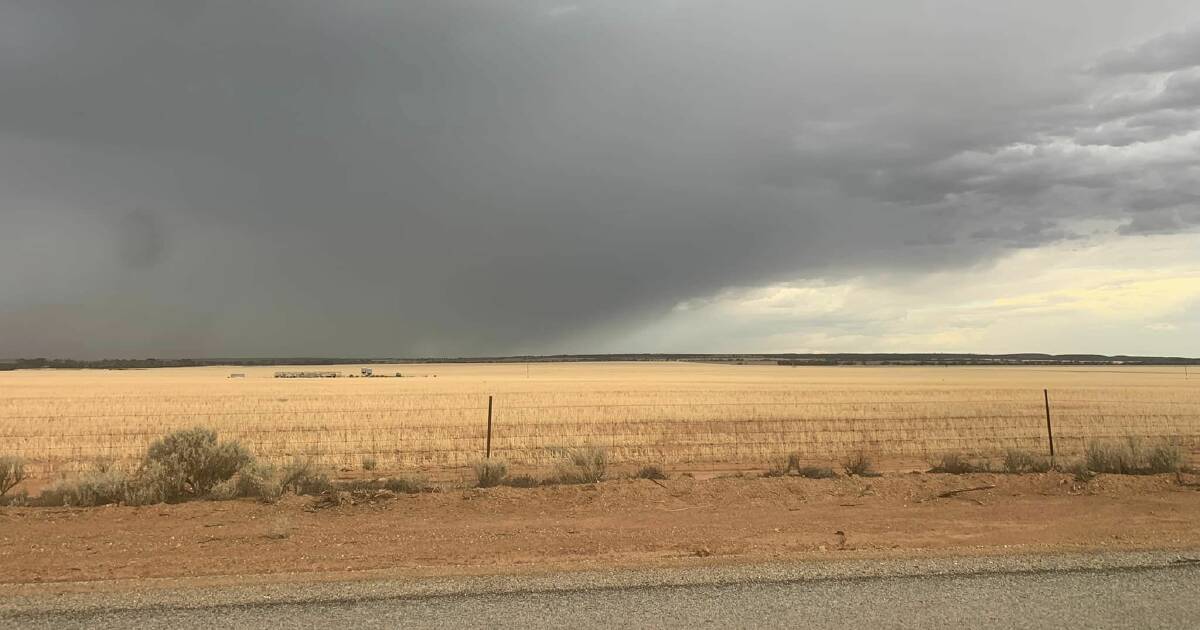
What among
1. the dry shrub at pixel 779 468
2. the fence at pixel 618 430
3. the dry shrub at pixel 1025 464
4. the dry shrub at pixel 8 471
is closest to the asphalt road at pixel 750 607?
the dry shrub at pixel 779 468

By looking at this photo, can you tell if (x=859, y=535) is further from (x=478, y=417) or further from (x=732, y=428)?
(x=478, y=417)

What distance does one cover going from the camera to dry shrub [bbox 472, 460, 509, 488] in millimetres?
14879

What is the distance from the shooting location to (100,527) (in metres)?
11.1

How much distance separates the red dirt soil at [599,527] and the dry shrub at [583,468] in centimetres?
91

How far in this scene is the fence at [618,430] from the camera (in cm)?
2259

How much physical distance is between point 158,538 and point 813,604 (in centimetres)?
833

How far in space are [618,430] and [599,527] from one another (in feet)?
58.3

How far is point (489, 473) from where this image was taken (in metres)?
15.0

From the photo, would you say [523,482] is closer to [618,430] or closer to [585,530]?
[585,530]

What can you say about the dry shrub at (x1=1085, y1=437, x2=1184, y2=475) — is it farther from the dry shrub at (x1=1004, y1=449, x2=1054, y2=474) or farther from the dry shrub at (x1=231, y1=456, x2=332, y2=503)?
the dry shrub at (x1=231, y1=456, x2=332, y2=503)

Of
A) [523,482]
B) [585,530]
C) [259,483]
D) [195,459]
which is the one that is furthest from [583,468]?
[195,459]

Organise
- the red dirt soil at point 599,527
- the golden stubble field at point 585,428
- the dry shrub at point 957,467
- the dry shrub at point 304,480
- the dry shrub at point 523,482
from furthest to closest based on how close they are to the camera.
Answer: the golden stubble field at point 585,428
the dry shrub at point 957,467
the dry shrub at point 523,482
the dry shrub at point 304,480
the red dirt soil at point 599,527

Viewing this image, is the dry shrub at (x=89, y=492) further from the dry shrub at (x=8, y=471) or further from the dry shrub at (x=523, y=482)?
the dry shrub at (x=523, y=482)

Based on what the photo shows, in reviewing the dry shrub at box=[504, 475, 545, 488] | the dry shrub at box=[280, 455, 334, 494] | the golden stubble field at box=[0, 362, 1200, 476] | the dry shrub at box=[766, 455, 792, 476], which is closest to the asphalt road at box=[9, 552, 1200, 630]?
the dry shrub at box=[280, 455, 334, 494]
